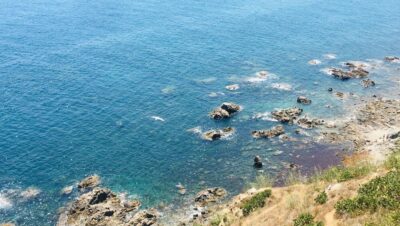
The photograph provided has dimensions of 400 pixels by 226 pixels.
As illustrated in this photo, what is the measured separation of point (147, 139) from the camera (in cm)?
9288

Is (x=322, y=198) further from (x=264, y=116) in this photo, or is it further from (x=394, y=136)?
(x=264, y=116)

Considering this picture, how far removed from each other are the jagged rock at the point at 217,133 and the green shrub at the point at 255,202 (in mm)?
37101

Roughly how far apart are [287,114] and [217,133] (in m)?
18.1

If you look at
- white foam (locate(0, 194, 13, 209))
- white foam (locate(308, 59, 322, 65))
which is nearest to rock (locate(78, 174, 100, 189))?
white foam (locate(0, 194, 13, 209))

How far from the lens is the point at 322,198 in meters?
45.2

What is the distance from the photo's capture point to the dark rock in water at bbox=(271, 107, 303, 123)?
9675 cm

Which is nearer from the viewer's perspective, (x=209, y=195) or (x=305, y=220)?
(x=305, y=220)

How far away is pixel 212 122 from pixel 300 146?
20835 mm

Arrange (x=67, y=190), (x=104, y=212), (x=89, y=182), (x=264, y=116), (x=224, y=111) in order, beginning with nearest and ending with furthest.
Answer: (x=104, y=212)
(x=67, y=190)
(x=89, y=182)
(x=264, y=116)
(x=224, y=111)

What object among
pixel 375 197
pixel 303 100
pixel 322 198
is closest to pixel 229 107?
pixel 303 100

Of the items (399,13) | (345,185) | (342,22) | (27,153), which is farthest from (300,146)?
(399,13)

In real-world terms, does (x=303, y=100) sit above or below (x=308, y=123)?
above

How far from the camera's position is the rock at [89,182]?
7938cm

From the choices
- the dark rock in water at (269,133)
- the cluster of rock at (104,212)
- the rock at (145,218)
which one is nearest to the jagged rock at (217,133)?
the dark rock in water at (269,133)
